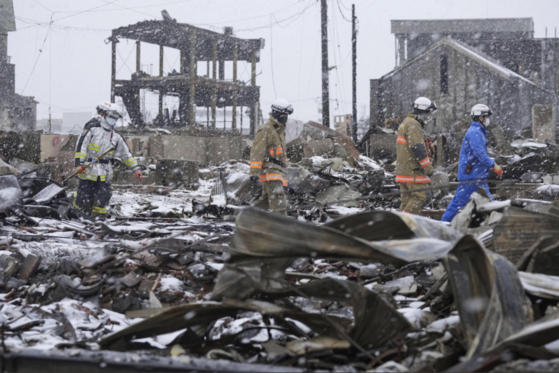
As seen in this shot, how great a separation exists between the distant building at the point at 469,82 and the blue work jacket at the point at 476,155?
53.8 feet

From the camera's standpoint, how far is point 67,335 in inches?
122

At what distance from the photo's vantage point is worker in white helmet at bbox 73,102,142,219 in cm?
778

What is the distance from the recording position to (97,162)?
25.7 feet

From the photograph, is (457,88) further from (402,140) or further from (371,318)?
(371,318)

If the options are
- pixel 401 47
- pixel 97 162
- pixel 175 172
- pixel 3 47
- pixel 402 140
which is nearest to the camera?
pixel 402 140

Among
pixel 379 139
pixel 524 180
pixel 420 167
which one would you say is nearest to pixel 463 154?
pixel 420 167

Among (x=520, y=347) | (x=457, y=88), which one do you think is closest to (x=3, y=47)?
(x=457, y=88)

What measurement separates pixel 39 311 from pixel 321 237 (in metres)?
2.04

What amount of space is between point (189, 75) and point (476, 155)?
22.9 meters

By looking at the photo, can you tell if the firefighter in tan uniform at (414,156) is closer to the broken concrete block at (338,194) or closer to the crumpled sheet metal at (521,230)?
the broken concrete block at (338,194)

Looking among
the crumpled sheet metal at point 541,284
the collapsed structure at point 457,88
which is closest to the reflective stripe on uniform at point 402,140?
the crumpled sheet metal at point 541,284

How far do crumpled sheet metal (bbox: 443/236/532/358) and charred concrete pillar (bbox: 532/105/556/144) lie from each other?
16.5m

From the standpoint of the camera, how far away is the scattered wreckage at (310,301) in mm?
2342

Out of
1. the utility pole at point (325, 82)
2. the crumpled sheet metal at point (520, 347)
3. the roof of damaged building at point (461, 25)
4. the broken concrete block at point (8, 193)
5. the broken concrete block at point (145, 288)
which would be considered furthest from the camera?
the roof of damaged building at point (461, 25)
